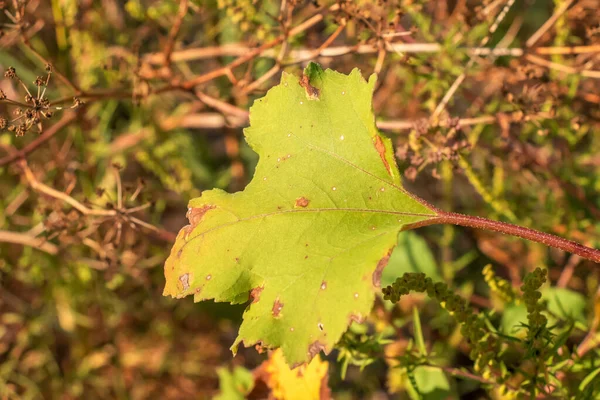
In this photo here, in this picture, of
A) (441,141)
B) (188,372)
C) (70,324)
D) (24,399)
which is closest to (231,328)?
(188,372)

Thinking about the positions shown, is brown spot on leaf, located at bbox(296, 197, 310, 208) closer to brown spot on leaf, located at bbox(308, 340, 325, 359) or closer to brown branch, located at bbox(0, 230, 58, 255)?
brown spot on leaf, located at bbox(308, 340, 325, 359)

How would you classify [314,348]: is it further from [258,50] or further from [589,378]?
[258,50]

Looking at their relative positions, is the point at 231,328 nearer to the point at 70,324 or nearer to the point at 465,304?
the point at 70,324

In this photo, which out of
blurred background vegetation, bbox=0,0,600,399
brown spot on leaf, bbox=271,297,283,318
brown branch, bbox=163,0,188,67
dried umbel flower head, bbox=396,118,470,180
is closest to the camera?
brown spot on leaf, bbox=271,297,283,318

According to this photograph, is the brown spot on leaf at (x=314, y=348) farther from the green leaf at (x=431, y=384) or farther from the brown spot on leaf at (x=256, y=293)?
the green leaf at (x=431, y=384)

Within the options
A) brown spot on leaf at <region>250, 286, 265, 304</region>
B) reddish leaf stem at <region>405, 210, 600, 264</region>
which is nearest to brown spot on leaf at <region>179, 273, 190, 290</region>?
brown spot on leaf at <region>250, 286, 265, 304</region>

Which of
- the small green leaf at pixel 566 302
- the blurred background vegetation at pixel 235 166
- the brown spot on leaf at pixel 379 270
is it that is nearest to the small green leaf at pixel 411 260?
the blurred background vegetation at pixel 235 166

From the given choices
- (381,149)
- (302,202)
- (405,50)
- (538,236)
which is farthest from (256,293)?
(405,50)
